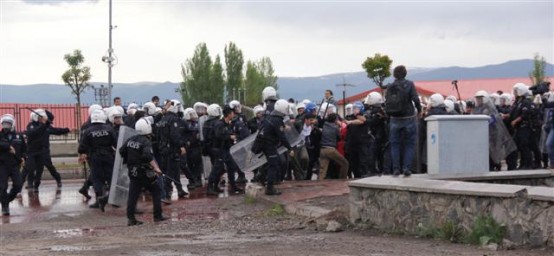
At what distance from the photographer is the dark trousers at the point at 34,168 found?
18.6 metres

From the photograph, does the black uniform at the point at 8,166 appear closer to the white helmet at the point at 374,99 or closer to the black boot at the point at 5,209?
the black boot at the point at 5,209

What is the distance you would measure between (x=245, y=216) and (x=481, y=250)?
5.06 m

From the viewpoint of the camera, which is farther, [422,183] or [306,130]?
[306,130]

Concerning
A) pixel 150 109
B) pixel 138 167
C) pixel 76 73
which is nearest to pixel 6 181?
pixel 138 167

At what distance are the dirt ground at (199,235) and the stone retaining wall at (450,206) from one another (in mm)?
240

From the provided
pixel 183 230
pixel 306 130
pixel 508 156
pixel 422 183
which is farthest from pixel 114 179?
pixel 508 156

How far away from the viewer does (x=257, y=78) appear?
7044 centimetres

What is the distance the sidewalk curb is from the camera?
13.0m

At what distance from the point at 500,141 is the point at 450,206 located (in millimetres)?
6431

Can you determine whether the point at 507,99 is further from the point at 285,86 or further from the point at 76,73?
the point at 285,86

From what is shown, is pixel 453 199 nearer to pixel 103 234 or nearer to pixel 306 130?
pixel 103 234

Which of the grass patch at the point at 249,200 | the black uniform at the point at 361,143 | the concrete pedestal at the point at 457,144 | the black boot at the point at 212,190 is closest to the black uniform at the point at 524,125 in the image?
the black uniform at the point at 361,143

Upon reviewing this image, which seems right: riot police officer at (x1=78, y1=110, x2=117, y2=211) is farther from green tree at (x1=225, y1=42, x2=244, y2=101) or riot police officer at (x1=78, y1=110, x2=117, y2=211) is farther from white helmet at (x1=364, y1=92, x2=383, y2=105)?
green tree at (x1=225, y1=42, x2=244, y2=101)

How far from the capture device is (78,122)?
33500 mm
